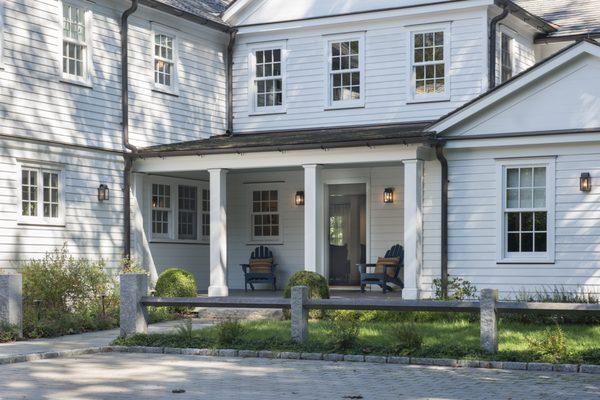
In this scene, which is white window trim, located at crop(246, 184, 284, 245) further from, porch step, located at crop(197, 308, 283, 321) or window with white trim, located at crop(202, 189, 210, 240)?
porch step, located at crop(197, 308, 283, 321)

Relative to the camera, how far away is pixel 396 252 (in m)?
22.1

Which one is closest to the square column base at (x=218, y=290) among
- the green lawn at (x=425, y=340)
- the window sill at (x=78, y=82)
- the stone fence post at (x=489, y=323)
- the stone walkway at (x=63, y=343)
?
the stone walkway at (x=63, y=343)

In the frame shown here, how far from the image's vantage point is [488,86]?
21.2 m

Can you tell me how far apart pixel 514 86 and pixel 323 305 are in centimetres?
737

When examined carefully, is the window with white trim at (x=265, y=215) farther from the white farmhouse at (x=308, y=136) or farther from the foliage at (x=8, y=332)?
the foliage at (x=8, y=332)

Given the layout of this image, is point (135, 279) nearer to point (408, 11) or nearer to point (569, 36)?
point (408, 11)

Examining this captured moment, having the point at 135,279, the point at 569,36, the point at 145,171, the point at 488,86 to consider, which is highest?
the point at 569,36

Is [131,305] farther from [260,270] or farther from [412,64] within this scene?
[412,64]

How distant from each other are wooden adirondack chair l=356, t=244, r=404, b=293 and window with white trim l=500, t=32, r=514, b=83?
15.3 feet

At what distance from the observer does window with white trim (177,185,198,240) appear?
23.3m

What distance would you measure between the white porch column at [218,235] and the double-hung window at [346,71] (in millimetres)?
3700

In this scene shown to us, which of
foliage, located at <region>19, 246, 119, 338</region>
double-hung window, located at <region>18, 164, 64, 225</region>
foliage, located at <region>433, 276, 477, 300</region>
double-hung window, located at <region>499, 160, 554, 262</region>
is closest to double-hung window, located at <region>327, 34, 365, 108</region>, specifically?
double-hung window, located at <region>499, 160, 554, 262</region>

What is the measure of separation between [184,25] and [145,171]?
385 centimetres

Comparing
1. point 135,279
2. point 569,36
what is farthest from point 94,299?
point 569,36
